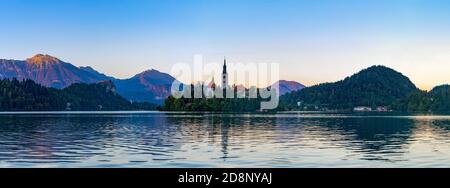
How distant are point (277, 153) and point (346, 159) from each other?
5.57m

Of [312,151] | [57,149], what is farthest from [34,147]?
[312,151]

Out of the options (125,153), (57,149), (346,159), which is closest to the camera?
(346,159)

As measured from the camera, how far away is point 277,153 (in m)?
40.4

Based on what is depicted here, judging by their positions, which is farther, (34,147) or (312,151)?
(34,147)
